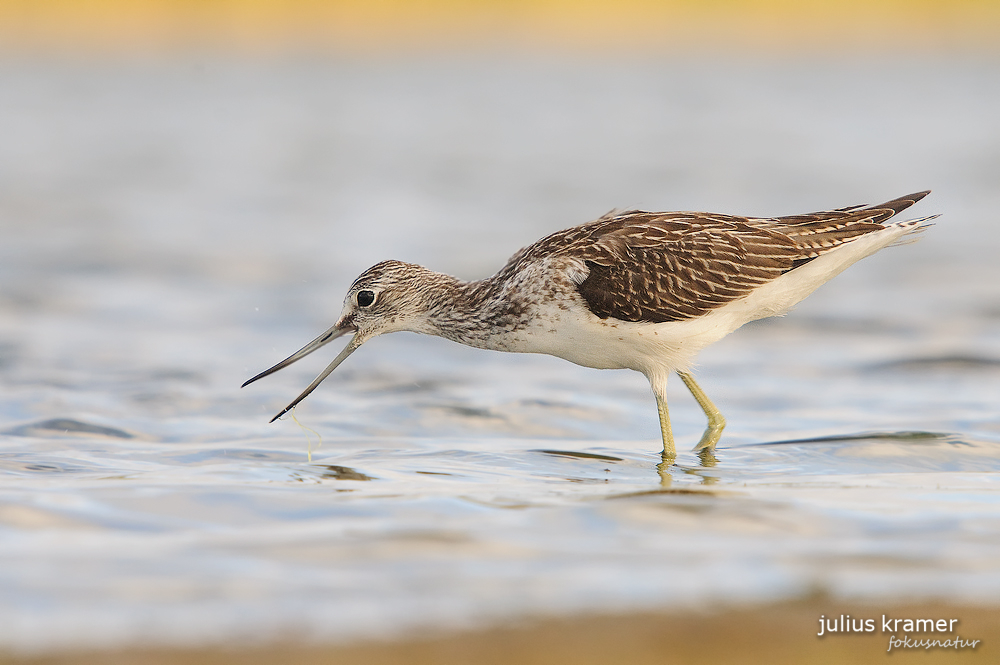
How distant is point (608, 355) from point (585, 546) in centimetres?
298

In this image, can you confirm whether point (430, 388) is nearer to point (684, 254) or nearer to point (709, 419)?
point (709, 419)

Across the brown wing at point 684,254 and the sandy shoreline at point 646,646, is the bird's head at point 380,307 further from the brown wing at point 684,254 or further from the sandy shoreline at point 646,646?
the sandy shoreline at point 646,646

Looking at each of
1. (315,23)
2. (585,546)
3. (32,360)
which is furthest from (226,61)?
(585,546)

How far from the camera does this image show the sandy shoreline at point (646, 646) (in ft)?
17.7

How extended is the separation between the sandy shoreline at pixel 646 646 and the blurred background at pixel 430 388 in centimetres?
13

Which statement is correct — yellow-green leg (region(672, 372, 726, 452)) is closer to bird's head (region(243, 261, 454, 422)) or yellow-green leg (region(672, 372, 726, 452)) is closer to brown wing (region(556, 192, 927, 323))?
brown wing (region(556, 192, 927, 323))

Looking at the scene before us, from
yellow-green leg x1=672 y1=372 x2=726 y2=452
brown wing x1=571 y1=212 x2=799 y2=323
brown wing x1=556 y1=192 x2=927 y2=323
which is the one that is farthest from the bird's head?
yellow-green leg x1=672 y1=372 x2=726 y2=452

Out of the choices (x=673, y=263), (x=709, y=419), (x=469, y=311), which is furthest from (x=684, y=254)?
(x=469, y=311)

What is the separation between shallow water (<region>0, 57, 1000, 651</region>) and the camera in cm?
628

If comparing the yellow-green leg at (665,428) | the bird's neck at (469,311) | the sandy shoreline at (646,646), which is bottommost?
the sandy shoreline at (646,646)

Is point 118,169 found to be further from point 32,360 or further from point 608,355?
point 608,355

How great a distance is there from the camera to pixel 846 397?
11.9 m

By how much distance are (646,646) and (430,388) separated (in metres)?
6.88

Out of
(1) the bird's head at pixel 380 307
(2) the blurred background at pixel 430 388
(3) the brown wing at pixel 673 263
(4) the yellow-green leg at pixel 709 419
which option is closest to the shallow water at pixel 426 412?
(2) the blurred background at pixel 430 388
